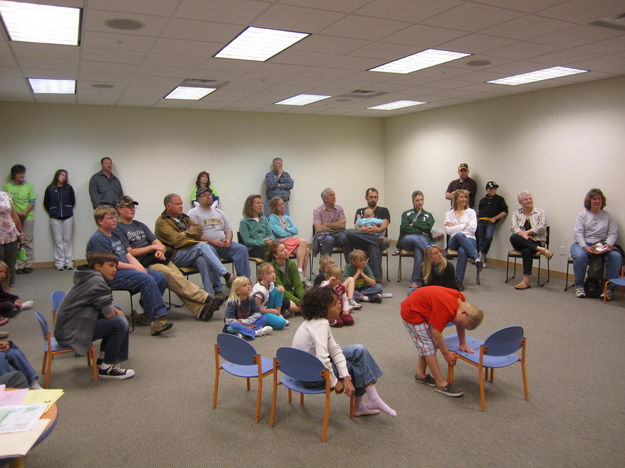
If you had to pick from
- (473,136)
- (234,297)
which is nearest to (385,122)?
(473,136)

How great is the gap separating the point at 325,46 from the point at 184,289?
2.94 metres

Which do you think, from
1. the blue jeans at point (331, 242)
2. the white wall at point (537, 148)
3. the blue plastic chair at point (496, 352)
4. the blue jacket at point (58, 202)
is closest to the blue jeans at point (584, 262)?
the white wall at point (537, 148)

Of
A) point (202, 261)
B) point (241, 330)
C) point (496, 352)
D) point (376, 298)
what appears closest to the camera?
point (496, 352)

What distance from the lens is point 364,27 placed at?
14.2 ft

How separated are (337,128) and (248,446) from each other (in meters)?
8.85

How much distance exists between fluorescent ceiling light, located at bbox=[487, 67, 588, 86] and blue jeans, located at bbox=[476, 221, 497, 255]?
7.77 ft

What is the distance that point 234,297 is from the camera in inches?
195

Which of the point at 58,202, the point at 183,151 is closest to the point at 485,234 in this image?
the point at 183,151

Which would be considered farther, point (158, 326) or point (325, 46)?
point (158, 326)

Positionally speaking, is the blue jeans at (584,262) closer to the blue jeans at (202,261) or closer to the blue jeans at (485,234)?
the blue jeans at (485,234)

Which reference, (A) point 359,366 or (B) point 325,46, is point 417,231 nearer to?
(B) point 325,46

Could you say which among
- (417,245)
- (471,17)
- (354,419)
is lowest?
(354,419)

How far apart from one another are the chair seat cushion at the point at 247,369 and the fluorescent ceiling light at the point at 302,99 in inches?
218

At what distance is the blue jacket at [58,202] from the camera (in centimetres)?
855
